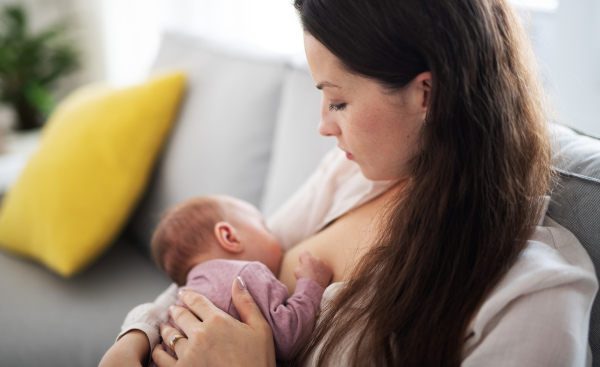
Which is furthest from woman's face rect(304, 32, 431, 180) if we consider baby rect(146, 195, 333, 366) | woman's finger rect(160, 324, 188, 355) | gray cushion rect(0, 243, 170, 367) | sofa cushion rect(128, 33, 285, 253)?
Answer: gray cushion rect(0, 243, 170, 367)

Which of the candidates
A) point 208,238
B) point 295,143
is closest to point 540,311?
point 208,238

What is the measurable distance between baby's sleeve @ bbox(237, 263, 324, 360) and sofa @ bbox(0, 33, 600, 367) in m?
0.50

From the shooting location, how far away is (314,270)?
1.03 meters

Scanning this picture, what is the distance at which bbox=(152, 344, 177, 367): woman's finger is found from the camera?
3.03ft

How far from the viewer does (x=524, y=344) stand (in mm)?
719

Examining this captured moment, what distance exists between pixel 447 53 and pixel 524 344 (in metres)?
0.44

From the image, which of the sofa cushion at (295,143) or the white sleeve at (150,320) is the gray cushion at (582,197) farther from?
the white sleeve at (150,320)

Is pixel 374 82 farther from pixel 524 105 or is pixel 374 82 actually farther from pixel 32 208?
pixel 32 208

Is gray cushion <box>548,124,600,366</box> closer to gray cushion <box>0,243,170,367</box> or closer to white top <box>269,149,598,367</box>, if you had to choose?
white top <box>269,149,598,367</box>

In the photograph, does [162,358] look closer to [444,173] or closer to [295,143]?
[444,173]

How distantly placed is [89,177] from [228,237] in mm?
787

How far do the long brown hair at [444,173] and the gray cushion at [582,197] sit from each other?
85 mm

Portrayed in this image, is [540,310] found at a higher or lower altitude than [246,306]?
higher

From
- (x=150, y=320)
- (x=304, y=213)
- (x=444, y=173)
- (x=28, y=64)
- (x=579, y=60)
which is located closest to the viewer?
(x=444, y=173)
